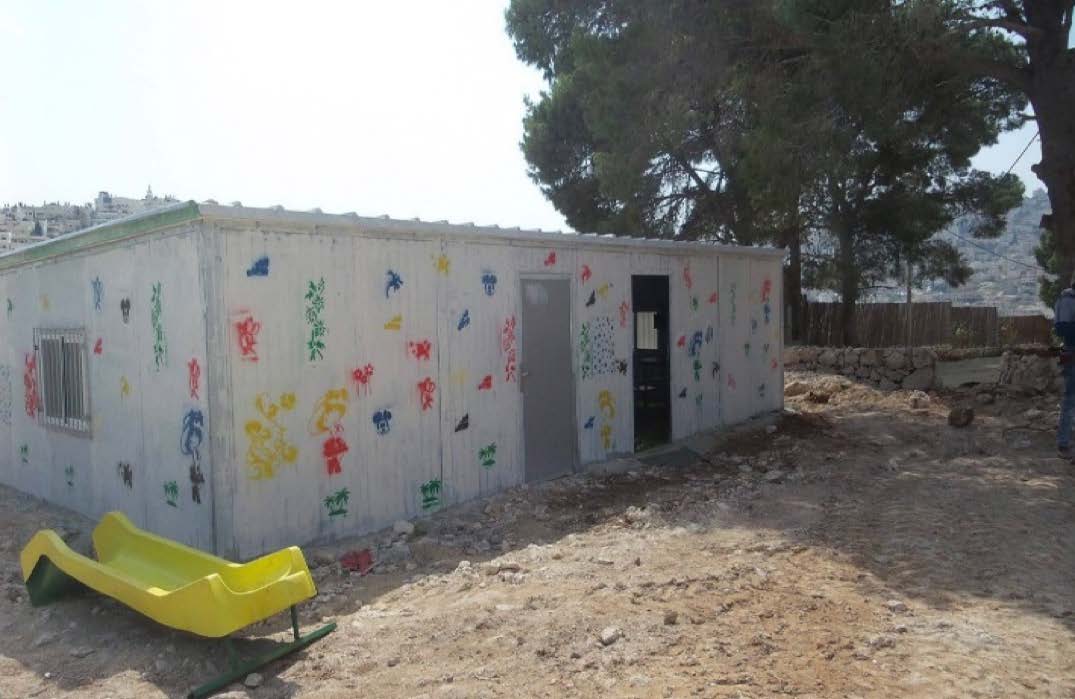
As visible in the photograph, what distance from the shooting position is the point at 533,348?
805cm

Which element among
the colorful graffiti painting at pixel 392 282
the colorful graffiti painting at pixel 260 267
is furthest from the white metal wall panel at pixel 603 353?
the colorful graffiti painting at pixel 260 267

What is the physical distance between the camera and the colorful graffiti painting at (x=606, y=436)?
892 centimetres

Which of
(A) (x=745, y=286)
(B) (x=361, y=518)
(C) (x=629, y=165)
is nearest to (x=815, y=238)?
(A) (x=745, y=286)

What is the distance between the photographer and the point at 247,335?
568cm

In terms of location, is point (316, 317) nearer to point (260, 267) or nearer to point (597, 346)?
point (260, 267)

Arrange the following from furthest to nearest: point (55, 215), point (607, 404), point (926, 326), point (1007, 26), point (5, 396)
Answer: point (55, 215) < point (926, 326) < point (1007, 26) < point (5, 396) < point (607, 404)

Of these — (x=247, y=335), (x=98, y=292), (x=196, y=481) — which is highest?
(x=98, y=292)

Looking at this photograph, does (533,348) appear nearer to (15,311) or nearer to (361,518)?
(361,518)

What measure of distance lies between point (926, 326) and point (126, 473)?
59.9 ft

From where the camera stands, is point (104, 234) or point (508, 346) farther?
point (508, 346)

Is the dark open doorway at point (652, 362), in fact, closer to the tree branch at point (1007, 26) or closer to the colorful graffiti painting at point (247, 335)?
the tree branch at point (1007, 26)

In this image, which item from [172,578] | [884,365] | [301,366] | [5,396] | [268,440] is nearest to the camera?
[172,578]

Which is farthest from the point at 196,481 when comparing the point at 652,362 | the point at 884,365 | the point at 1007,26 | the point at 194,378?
the point at 884,365

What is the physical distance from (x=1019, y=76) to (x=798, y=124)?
11.1 feet
